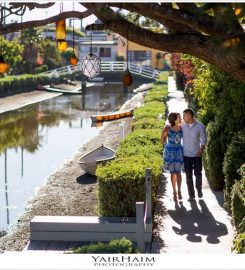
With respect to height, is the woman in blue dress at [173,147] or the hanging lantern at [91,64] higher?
the hanging lantern at [91,64]

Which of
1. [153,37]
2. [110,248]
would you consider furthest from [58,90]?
[110,248]

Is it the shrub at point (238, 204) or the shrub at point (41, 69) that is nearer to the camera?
the shrub at point (238, 204)

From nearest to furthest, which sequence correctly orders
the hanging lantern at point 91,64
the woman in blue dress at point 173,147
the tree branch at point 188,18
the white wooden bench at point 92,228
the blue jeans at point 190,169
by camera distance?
the tree branch at point 188,18, the white wooden bench at point 92,228, the woman in blue dress at point 173,147, the blue jeans at point 190,169, the hanging lantern at point 91,64

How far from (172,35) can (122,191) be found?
12.6 ft

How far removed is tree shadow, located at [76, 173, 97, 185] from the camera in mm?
14675

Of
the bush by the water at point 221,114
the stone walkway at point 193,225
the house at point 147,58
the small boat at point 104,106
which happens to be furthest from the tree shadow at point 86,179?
the house at point 147,58

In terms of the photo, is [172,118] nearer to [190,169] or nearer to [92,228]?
[190,169]

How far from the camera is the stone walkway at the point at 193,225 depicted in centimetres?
810

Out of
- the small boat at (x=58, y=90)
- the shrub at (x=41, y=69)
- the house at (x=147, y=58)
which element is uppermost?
the house at (x=147, y=58)

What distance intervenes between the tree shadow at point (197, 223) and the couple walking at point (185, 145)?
2.08ft

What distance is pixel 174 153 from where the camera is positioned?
10.5 m

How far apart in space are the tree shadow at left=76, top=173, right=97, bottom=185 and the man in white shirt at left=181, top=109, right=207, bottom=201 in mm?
4514

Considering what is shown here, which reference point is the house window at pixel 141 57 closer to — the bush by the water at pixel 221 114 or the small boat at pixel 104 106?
the small boat at pixel 104 106

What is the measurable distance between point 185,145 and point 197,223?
1772 millimetres
